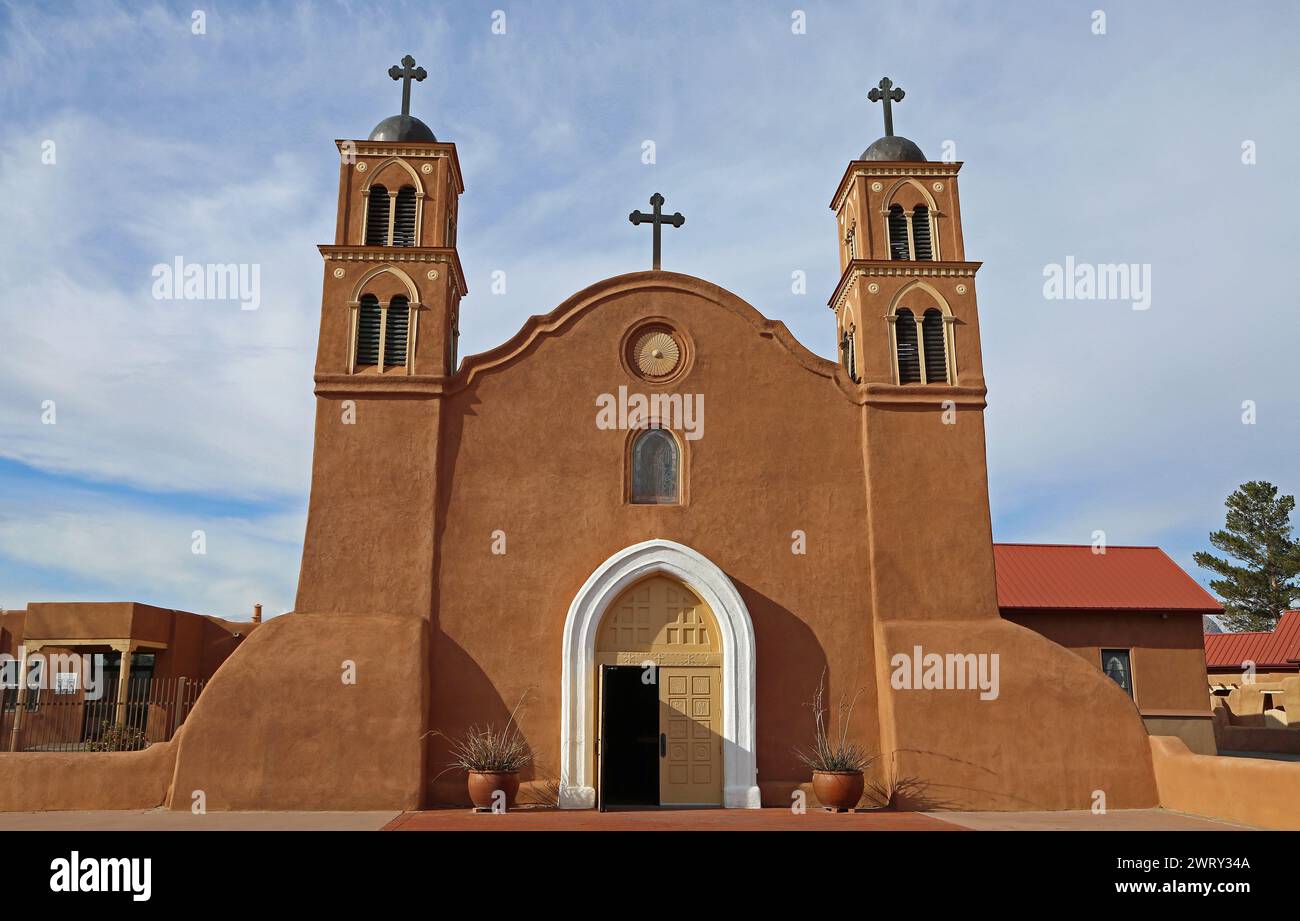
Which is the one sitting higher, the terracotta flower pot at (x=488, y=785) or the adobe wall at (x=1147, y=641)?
the adobe wall at (x=1147, y=641)

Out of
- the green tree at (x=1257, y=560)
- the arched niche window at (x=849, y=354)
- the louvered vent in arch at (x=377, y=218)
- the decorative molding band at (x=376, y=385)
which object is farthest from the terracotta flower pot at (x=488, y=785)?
the green tree at (x=1257, y=560)

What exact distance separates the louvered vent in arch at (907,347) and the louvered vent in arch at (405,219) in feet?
29.1

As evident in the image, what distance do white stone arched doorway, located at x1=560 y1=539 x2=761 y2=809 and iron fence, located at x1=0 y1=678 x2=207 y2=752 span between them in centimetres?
700

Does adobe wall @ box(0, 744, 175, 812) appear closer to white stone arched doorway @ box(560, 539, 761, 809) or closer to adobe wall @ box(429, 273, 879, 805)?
adobe wall @ box(429, 273, 879, 805)

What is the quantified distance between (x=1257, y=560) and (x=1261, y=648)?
16453 mm

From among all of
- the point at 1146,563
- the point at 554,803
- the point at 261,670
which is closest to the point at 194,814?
the point at 261,670

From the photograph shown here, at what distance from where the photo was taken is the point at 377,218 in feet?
57.9

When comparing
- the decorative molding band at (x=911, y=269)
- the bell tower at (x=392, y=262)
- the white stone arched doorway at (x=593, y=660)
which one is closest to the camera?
the white stone arched doorway at (x=593, y=660)

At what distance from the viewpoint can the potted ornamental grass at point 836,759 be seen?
14539 millimetres

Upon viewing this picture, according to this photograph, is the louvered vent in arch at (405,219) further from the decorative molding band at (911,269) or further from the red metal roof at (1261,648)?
the red metal roof at (1261,648)

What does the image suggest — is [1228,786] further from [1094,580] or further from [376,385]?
[376,385]

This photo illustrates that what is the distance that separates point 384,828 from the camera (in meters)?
12.5

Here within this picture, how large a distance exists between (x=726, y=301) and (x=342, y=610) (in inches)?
328
